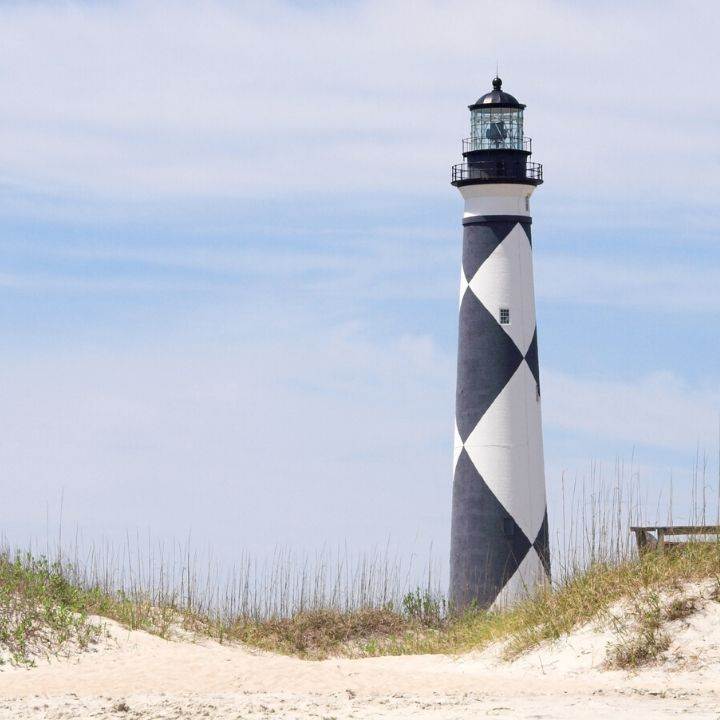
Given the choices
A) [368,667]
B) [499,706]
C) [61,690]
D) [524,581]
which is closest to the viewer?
[499,706]

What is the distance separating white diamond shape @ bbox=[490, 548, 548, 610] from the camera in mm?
14906

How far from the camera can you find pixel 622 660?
31.0 ft

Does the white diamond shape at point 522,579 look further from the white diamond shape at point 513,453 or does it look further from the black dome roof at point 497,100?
the black dome roof at point 497,100

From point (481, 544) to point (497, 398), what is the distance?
185 centimetres

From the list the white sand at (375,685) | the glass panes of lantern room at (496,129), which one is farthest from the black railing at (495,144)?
the white sand at (375,685)

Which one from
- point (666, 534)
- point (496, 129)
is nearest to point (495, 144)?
point (496, 129)

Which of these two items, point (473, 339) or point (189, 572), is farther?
point (473, 339)

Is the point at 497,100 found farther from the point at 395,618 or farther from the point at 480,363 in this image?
the point at 395,618

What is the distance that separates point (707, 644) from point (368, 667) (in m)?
2.96

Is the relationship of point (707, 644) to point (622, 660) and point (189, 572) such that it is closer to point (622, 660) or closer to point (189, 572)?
point (622, 660)

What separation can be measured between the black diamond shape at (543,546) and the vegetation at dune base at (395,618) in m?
1.15

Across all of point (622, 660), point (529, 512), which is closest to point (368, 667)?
point (622, 660)

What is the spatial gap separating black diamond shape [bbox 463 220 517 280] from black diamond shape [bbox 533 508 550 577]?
133 inches

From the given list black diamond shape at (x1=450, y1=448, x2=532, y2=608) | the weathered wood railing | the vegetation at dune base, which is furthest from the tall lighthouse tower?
the weathered wood railing
